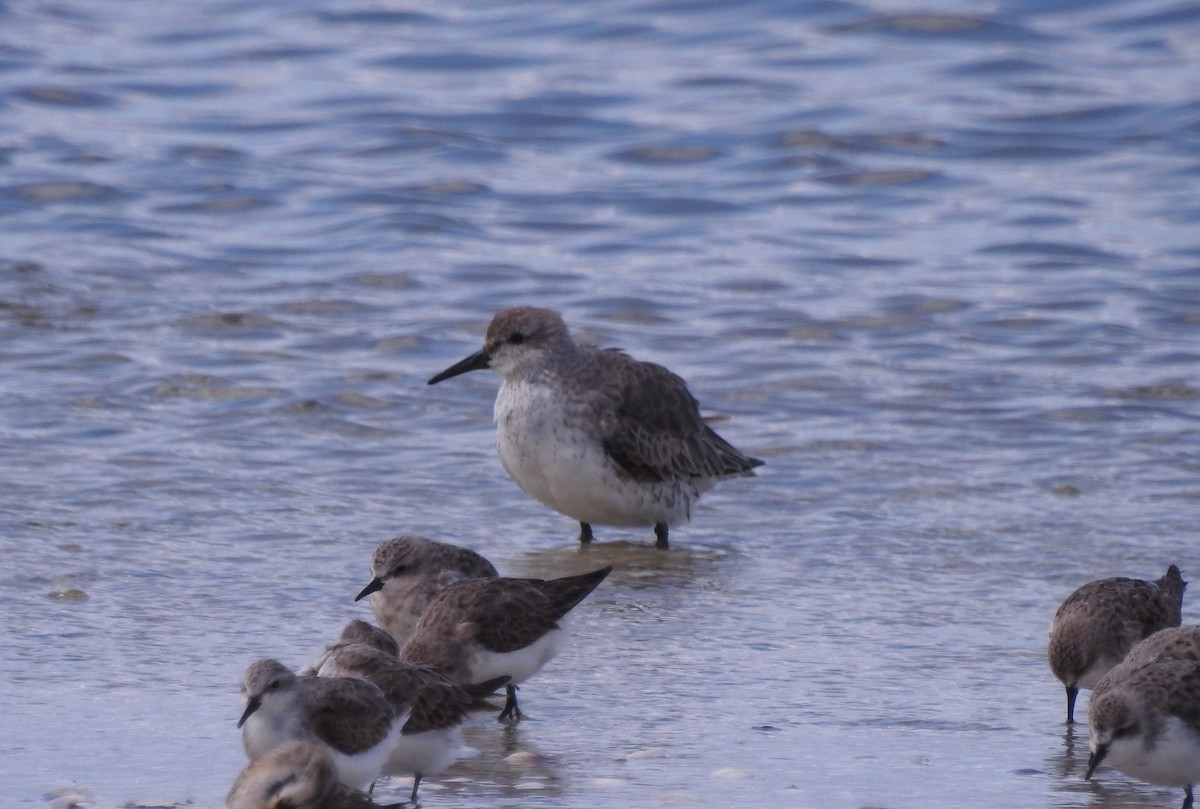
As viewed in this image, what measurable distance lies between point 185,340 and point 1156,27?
12.5 meters

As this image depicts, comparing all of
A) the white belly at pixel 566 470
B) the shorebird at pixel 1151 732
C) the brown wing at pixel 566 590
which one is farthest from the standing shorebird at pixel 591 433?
the shorebird at pixel 1151 732

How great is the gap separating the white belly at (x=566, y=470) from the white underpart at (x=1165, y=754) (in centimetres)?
418

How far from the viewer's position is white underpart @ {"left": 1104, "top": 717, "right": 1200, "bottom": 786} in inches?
247

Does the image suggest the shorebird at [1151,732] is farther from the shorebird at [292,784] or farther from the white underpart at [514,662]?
the shorebird at [292,784]

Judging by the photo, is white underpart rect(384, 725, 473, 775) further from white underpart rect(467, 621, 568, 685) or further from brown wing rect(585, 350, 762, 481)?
brown wing rect(585, 350, 762, 481)

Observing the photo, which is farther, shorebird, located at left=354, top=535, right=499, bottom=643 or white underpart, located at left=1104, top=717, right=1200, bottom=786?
shorebird, located at left=354, top=535, right=499, bottom=643

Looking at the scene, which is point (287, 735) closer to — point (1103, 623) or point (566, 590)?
point (566, 590)

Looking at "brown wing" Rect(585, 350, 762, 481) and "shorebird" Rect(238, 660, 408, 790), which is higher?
"shorebird" Rect(238, 660, 408, 790)

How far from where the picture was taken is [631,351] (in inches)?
545

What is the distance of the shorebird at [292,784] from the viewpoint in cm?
537

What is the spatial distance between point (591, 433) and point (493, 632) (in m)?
3.16

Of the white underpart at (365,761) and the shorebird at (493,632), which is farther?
the shorebird at (493,632)

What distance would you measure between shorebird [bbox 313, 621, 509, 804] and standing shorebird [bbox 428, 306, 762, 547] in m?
3.28

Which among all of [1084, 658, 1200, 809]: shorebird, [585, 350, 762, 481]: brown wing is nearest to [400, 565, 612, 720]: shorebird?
[1084, 658, 1200, 809]: shorebird
